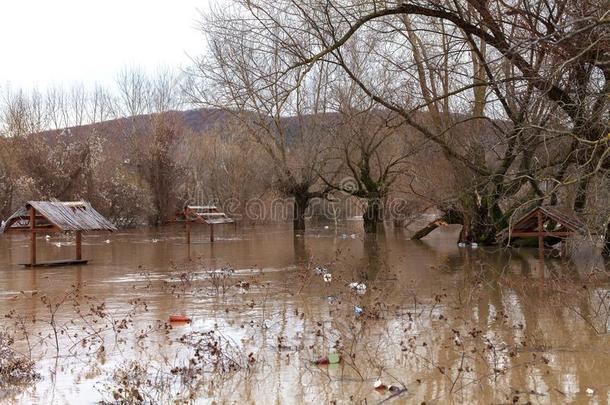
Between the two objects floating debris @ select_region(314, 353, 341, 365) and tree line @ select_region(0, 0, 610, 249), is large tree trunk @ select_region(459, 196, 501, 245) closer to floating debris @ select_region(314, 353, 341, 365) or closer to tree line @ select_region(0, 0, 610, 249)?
tree line @ select_region(0, 0, 610, 249)

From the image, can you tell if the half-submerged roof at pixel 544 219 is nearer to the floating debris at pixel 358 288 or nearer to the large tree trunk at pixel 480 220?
the floating debris at pixel 358 288

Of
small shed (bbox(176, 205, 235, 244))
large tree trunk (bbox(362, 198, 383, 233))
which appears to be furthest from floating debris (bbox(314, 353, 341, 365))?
large tree trunk (bbox(362, 198, 383, 233))

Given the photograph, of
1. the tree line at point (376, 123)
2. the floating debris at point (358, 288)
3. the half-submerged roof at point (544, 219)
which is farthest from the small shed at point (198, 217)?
the floating debris at point (358, 288)

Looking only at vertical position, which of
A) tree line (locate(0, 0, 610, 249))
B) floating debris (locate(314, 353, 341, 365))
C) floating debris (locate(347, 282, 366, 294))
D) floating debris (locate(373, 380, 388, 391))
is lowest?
floating debris (locate(373, 380, 388, 391))

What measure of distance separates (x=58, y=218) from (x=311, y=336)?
40.2 feet

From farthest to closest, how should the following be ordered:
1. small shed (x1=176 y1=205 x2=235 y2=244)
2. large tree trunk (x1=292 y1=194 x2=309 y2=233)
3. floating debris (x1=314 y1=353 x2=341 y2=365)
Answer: large tree trunk (x1=292 y1=194 x2=309 y2=233) → small shed (x1=176 y1=205 x2=235 y2=244) → floating debris (x1=314 y1=353 x2=341 y2=365)

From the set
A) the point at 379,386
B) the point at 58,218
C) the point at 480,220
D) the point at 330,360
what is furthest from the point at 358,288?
the point at 480,220

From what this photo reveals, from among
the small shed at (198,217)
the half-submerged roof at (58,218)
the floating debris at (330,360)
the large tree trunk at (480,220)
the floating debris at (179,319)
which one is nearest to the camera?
the floating debris at (330,360)

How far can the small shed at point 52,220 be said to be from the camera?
1994cm

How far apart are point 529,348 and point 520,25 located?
673 cm

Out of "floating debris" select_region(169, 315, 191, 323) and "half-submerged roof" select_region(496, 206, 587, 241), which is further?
"half-submerged roof" select_region(496, 206, 587, 241)

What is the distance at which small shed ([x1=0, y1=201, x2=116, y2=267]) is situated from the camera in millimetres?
19938

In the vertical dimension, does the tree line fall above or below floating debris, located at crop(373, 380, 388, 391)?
above

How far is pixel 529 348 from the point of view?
896 centimetres
